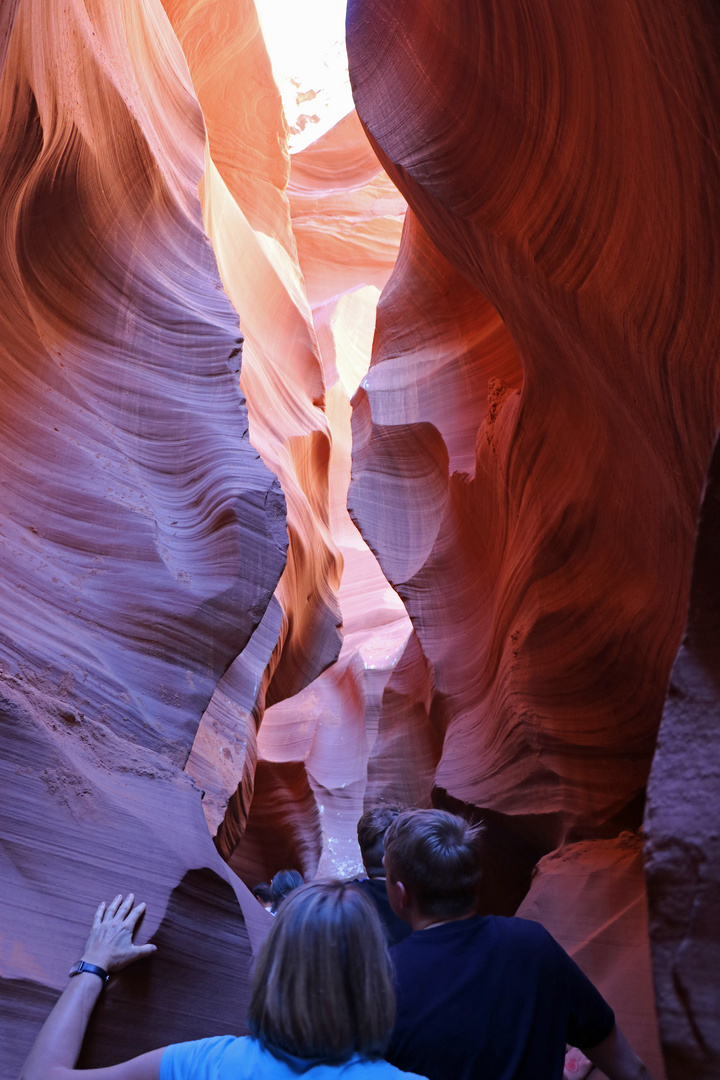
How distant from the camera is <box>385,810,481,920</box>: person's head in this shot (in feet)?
6.98

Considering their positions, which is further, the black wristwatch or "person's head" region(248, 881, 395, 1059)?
the black wristwatch

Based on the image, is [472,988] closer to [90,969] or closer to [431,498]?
[90,969]

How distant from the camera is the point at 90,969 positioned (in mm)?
2480

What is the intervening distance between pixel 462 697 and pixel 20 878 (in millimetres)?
3846

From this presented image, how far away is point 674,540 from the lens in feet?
12.4

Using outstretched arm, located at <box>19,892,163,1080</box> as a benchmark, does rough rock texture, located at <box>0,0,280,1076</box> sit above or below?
above

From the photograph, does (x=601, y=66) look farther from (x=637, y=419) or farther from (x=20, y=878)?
(x=20, y=878)

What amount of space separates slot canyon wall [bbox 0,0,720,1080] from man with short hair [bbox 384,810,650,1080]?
484 mm

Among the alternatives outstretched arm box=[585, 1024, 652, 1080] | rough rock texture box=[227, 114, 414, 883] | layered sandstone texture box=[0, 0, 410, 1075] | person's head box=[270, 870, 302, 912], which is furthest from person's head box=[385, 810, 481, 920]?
rough rock texture box=[227, 114, 414, 883]

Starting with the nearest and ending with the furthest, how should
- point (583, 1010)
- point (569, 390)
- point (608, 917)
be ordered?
point (583, 1010)
point (608, 917)
point (569, 390)

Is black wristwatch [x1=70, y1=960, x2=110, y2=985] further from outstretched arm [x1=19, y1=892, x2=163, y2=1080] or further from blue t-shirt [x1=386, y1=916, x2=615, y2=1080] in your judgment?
blue t-shirt [x1=386, y1=916, x2=615, y2=1080]

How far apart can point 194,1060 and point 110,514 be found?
9.63 ft

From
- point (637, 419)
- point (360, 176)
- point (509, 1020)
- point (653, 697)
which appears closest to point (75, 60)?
point (637, 419)

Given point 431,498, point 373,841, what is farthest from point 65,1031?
point 431,498
